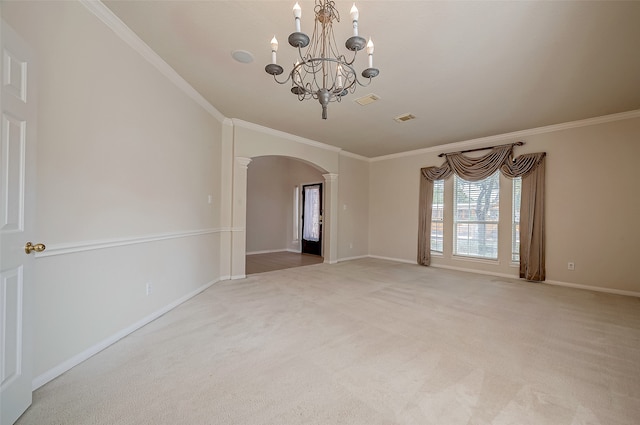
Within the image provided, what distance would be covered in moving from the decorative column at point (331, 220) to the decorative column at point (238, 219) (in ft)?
7.23

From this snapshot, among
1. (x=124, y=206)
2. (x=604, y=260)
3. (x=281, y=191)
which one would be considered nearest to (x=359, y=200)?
(x=281, y=191)

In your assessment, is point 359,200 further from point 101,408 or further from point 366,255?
point 101,408

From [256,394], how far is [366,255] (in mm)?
5880

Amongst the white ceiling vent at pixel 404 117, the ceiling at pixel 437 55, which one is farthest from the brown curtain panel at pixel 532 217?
the white ceiling vent at pixel 404 117

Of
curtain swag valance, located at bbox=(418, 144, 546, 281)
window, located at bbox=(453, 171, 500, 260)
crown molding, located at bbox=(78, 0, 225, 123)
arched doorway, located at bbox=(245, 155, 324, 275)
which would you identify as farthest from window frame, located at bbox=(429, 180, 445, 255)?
crown molding, located at bbox=(78, 0, 225, 123)

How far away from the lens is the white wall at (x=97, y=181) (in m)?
1.80

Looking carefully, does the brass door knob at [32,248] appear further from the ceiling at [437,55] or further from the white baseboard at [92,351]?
the ceiling at [437,55]

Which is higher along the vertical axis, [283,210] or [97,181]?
[97,181]

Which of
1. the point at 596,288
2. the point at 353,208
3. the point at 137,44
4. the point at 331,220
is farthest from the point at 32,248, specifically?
the point at 596,288

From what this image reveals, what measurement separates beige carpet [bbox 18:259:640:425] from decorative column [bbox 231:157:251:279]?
1.08 m

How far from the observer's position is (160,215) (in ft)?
9.75

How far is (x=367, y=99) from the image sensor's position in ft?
12.0

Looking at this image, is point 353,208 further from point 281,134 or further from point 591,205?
point 591,205

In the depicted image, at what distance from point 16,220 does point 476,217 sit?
20.6 ft
